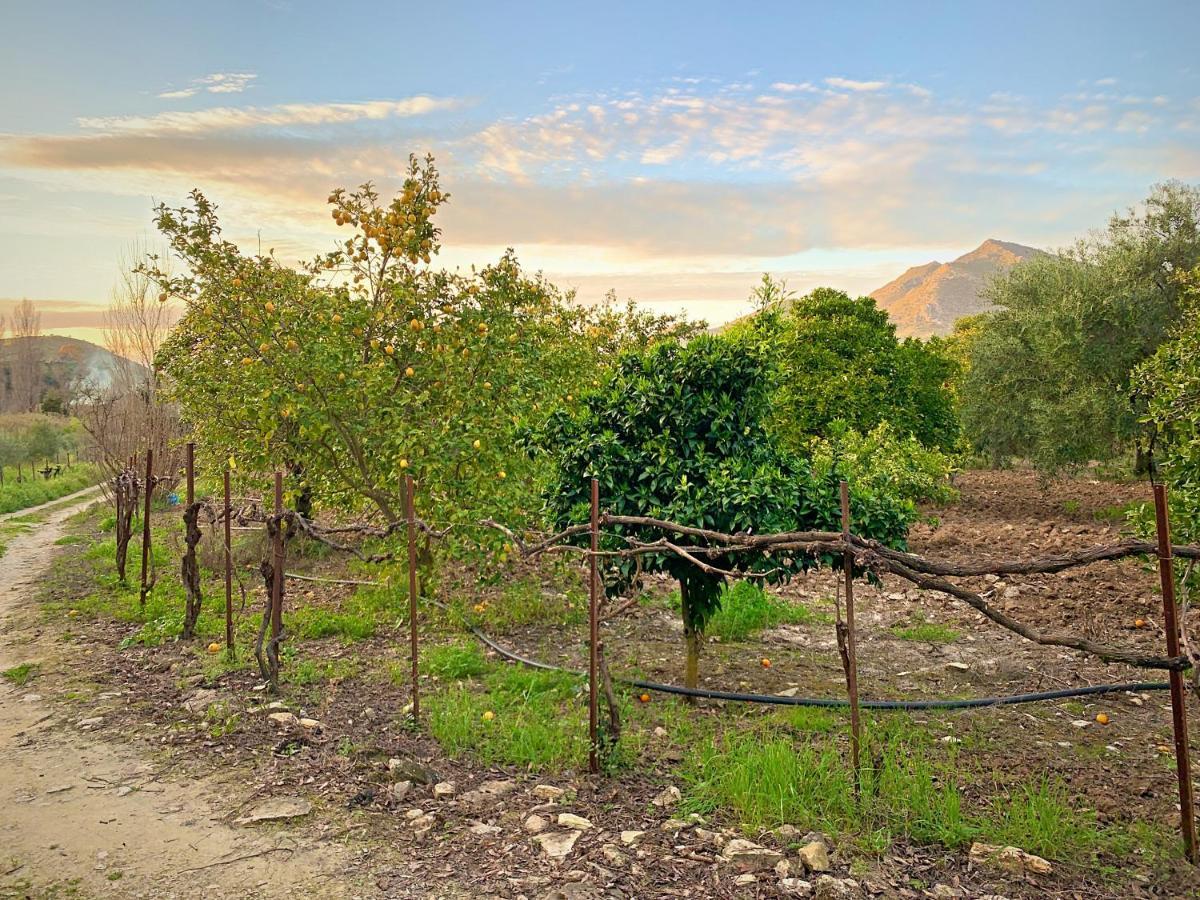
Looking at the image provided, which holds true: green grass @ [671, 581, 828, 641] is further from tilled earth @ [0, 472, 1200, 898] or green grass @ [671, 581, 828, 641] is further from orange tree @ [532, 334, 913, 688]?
orange tree @ [532, 334, 913, 688]

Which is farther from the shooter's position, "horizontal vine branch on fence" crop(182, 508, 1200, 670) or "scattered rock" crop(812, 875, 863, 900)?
"horizontal vine branch on fence" crop(182, 508, 1200, 670)

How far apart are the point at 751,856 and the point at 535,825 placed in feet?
4.22

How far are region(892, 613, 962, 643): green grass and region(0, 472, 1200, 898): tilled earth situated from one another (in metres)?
0.12

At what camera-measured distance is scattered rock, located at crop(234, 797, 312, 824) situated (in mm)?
4828

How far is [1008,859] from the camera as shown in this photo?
4.03 metres

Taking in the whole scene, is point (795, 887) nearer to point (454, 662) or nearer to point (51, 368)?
point (454, 662)

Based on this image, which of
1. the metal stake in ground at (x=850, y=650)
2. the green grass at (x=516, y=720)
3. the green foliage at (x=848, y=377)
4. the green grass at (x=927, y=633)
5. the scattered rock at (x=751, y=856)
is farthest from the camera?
the green foliage at (x=848, y=377)

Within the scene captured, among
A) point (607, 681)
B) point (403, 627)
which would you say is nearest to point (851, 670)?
point (607, 681)

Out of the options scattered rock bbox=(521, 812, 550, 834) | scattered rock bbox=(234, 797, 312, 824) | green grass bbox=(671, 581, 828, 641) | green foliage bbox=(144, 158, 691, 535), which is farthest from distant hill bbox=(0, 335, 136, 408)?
scattered rock bbox=(521, 812, 550, 834)

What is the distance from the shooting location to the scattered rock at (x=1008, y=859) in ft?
13.0

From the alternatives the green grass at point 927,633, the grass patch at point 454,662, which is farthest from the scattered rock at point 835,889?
the green grass at point 927,633

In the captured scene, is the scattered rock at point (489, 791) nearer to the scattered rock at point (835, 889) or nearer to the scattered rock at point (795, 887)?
the scattered rock at point (795, 887)

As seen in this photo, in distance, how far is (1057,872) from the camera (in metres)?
3.98

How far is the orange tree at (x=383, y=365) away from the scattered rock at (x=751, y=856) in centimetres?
469
